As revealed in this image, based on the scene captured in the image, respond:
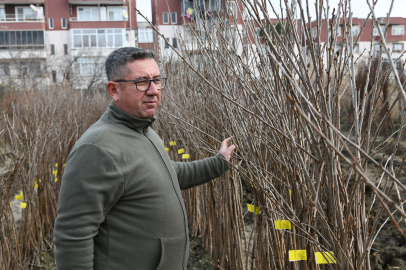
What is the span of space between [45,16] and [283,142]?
35902 mm

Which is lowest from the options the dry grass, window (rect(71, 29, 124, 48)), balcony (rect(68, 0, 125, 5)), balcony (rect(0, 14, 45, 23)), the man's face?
the dry grass

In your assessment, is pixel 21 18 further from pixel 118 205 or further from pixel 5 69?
pixel 118 205

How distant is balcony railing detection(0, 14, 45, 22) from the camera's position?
31.5 meters

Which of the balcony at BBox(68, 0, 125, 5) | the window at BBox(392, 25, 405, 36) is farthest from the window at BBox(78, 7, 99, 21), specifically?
the window at BBox(392, 25, 405, 36)

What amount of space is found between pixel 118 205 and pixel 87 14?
1382 inches

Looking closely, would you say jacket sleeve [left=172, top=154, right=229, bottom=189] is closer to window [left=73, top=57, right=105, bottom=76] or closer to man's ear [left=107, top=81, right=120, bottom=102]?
man's ear [left=107, top=81, right=120, bottom=102]

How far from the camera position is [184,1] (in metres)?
30.4

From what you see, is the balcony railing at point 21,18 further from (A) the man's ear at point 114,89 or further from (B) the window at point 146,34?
(A) the man's ear at point 114,89

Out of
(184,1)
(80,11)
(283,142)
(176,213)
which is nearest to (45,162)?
(176,213)

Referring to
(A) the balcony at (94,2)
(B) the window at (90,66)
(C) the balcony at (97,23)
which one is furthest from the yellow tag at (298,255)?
(A) the balcony at (94,2)

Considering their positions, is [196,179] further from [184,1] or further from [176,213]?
[184,1]

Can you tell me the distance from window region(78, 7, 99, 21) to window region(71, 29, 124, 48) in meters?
2.35

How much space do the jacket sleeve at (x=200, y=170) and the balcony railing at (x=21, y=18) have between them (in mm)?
33653

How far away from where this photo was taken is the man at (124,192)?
1.57m
